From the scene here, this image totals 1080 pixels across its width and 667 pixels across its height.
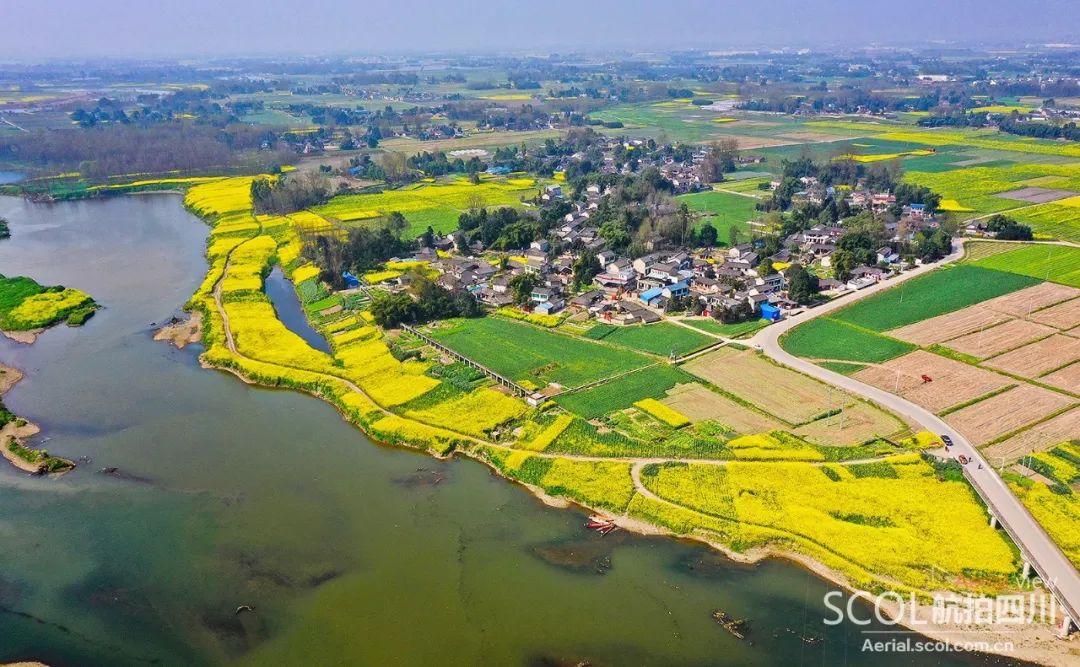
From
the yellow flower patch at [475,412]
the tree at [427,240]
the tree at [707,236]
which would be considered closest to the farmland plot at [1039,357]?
the yellow flower patch at [475,412]

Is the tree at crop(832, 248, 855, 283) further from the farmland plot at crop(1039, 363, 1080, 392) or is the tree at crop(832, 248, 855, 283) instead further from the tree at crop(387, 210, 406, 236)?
the tree at crop(387, 210, 406, 236)

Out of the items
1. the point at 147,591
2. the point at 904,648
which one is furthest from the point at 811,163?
the point at 147,591

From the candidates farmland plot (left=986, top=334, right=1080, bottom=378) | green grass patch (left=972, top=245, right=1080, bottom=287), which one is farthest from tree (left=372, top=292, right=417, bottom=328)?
green grass patch (left=972, top=245, right=1080, bottom=287)

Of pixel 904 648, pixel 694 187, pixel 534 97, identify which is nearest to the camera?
pixel 904 648

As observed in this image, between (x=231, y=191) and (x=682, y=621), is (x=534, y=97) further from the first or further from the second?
(x=682, y=621)

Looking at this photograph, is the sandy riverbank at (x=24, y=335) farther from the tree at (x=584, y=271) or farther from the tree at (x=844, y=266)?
the tree at (x=844, y=266)

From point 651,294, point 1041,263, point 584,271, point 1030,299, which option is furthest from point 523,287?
point 1041,263
